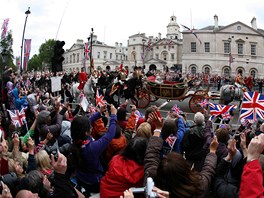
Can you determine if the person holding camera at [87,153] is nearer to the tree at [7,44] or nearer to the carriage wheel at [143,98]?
the carriage wheel at [143,98]

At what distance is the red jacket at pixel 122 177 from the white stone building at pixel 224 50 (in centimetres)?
5930

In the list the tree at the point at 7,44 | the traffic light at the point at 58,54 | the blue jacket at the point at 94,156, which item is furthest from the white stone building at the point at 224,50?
the blue jacket at the point at 94,156

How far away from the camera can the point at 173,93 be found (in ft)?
48.0

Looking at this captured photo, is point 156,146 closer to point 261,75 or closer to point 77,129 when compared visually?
point 77,129

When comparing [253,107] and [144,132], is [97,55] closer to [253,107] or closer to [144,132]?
[253,107]

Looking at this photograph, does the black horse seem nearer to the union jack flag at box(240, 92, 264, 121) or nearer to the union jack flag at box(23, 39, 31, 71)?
the union jack flag at box(23, 39, 31, 71)

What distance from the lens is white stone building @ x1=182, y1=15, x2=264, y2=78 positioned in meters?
60.4

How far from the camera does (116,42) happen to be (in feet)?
377

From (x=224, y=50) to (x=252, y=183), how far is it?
6222 centimetres

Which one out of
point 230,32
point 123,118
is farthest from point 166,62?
point 123,118

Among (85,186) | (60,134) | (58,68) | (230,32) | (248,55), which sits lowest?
(85,186)

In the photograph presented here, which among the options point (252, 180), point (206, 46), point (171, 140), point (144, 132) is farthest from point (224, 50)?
point (252, 180)

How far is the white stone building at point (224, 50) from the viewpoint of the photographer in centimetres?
6044

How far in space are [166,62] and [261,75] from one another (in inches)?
1225
